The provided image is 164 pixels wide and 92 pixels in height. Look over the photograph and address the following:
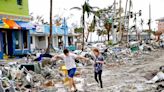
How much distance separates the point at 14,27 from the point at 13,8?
8.04 ft

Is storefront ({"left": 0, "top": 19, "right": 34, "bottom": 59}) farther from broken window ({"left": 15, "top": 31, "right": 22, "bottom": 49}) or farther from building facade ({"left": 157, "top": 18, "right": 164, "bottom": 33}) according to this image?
building facade ({"left": 157, "top": 18, "right": 164, "bottom": 33})

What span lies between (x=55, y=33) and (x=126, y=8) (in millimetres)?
19985

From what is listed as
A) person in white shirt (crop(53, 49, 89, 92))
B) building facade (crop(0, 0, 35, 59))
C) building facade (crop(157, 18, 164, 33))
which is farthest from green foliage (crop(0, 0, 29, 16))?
building facade (crop(157, 18, 164, 33))

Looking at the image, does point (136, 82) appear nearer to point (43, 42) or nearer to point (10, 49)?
A: point (10, 49)

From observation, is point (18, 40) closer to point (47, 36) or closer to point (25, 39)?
point (25, 39)

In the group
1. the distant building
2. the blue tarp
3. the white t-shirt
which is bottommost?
the distant building

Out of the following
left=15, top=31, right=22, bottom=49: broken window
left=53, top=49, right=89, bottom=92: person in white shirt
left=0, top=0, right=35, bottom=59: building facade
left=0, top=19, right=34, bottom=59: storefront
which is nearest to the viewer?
left=53, top=49, right=89, bottom=92: person in white shirt

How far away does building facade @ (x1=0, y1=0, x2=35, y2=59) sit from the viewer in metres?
27.4

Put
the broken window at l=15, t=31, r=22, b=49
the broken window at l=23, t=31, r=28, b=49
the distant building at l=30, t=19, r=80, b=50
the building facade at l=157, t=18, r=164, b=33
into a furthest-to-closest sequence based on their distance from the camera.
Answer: the building facade at l=157, t=18, r=164, b=33, the distant building at l=30, t=19, r=80, b=50, the broken window at l=23, t=31, r=28, b=49, the broken window at l=15, t=31, r=22, b=49

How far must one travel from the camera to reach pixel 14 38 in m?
29.5

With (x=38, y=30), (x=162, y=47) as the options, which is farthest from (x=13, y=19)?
(x=162, y=47)

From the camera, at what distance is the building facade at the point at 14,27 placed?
27.4m

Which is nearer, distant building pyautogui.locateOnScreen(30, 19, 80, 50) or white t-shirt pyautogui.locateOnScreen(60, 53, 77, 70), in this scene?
white t-shirt pyautogui.locateOnScreen(60, 53, 77, 70)

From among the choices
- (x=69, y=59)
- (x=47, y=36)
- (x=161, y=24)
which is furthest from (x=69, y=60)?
(x=161, y=24)
